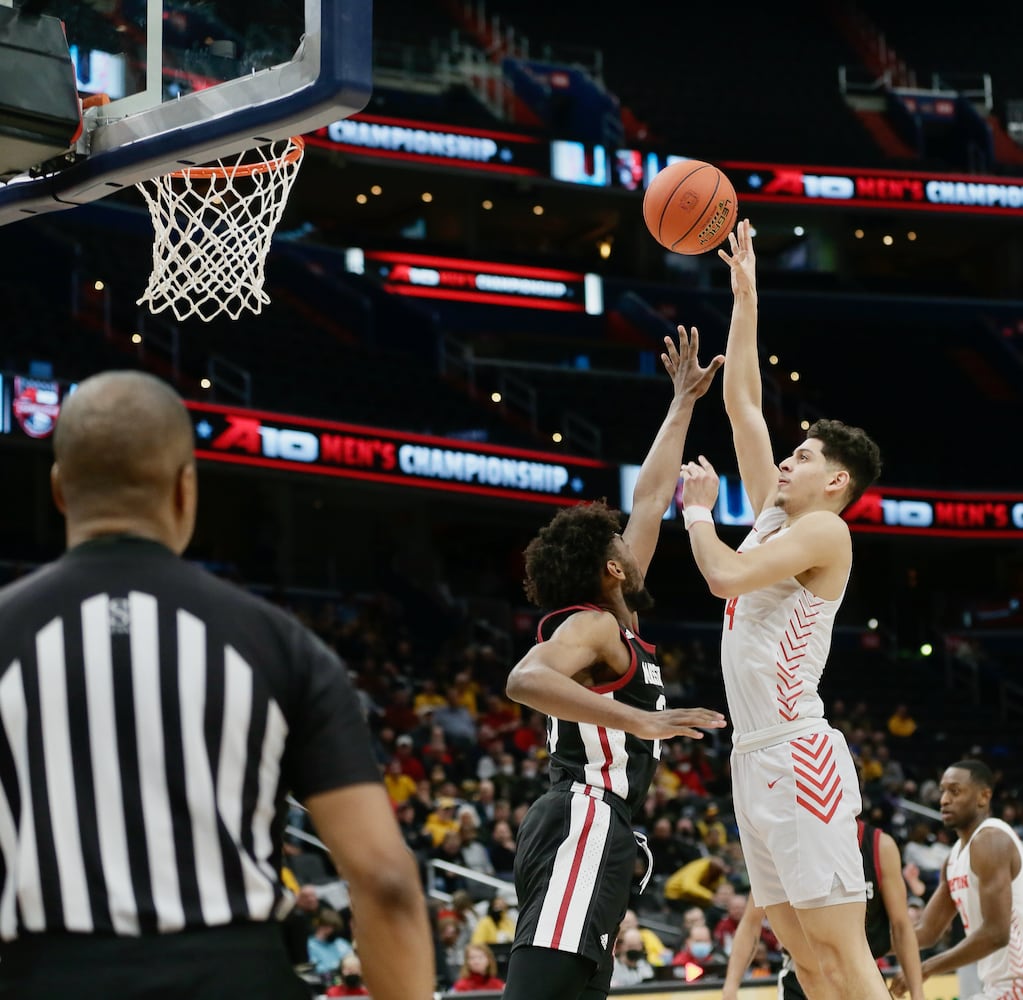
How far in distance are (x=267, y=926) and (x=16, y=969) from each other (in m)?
0.33

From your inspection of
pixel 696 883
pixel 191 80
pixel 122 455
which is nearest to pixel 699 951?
pixel 696 883

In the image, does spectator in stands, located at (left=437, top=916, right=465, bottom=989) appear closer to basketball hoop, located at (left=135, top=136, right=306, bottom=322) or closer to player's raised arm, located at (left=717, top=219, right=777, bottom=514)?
basketball hoop, located at (left=135, top=136, right=306, bottom=322)

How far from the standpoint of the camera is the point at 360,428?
19703 millimetres

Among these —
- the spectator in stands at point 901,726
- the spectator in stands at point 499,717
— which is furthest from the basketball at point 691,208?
the spectator in stands at point 901,726

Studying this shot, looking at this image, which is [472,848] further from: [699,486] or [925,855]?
[699,486]

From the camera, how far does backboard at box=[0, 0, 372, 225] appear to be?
16.4 ft

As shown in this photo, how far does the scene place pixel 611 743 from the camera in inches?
179

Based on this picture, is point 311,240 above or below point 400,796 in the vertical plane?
above

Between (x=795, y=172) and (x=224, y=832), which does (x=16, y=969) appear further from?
(x=795, y=172)

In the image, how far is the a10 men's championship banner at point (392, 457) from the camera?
1817cm

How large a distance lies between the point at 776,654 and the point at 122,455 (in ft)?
10.1

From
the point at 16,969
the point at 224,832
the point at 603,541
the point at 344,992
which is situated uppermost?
the point at 603,541

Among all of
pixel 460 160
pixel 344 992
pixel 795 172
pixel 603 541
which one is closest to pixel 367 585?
pixel 460 160

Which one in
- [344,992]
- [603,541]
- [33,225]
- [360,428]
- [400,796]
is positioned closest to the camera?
[603,541]
